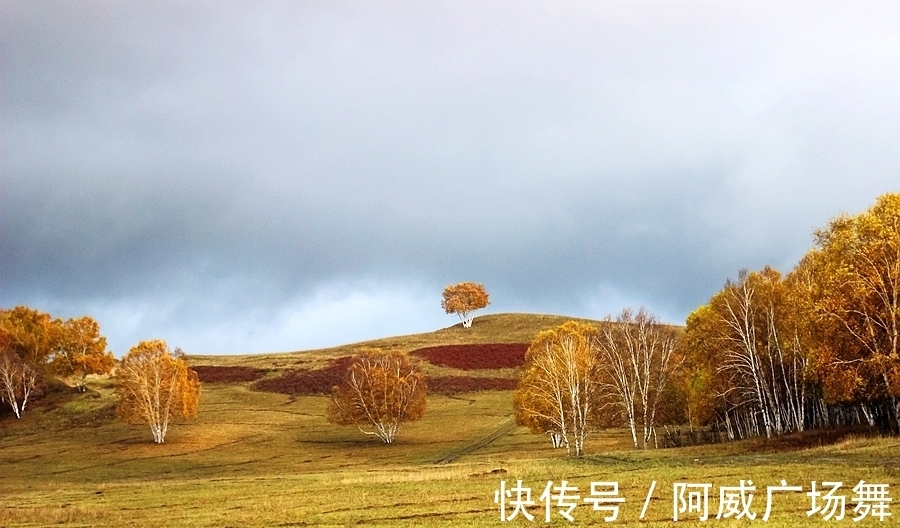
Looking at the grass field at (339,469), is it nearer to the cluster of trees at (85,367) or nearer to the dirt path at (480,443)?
the dirt path at (480,443)

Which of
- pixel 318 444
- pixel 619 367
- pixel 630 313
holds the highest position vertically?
pixel 630 313

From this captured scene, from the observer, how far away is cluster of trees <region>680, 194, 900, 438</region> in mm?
45312

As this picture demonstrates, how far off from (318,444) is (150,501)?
44.6m

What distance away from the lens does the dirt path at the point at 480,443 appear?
6588 centimetres

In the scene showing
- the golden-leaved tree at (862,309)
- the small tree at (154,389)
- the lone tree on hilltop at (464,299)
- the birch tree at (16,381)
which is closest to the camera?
the golden-leaved tree at (862,309)

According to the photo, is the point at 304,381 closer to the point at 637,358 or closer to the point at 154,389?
the point at 154,389

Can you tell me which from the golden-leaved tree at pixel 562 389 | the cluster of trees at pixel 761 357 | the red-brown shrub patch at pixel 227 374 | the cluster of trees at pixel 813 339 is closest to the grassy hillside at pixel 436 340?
the red-brown shrub patch at pixel 227 374

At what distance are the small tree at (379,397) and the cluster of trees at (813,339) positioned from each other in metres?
31.9

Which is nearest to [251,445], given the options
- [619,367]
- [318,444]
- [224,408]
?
[318,444]

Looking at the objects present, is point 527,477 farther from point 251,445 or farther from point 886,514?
point 251,445

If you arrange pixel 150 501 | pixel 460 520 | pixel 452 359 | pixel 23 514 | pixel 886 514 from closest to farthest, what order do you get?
pixel 886 514, pixel 460 520, pixel 23 514, pixel 150 501, pixel 452 359

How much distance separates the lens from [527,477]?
129 ft

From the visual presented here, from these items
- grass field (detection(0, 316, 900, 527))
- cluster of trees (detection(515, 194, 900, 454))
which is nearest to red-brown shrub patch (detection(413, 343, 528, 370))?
grass field (detection(0, 316, 900, 527))

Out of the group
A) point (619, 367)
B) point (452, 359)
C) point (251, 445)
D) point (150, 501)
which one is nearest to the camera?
point (150, 501)
